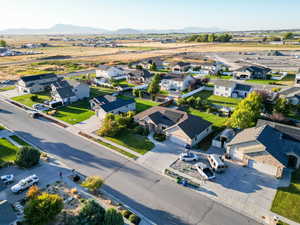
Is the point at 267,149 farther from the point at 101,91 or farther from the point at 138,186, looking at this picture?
the point at 101,91

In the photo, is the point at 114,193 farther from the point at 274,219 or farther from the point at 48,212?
the point at 274,219

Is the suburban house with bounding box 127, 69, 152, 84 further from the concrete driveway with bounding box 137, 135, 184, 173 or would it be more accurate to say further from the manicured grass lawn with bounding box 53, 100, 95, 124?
the concrete driveway with bounding box 137, 135, 184, 173

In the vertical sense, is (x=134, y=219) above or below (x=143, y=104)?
below

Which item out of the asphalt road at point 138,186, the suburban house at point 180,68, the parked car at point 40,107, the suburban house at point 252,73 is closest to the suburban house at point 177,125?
the asphalt road at point 138,186

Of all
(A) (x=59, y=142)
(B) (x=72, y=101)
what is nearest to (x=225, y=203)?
(A) (x=59, y=142)

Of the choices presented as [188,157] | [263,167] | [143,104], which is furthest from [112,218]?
[143,104]

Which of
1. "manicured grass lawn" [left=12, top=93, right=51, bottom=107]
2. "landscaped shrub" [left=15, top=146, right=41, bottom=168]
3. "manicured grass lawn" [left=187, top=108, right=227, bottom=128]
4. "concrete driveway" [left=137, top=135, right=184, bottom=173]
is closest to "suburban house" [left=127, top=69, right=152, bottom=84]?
"manicured grass lawn" [left=12, top=93, right=51, bottom=107]

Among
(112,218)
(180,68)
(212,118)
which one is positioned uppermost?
(180,68)
